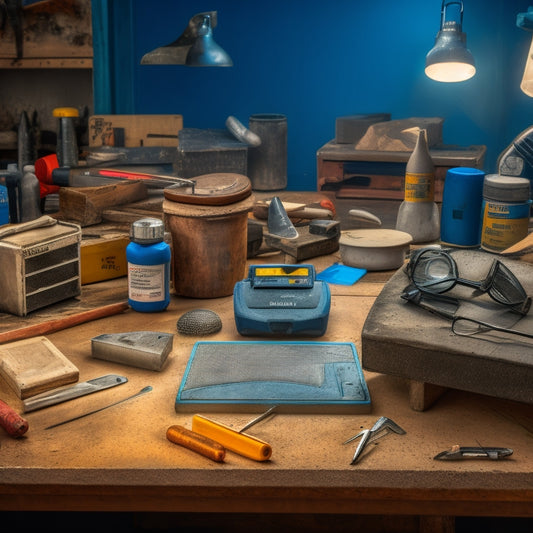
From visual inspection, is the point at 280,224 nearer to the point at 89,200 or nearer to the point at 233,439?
the point at 89,200

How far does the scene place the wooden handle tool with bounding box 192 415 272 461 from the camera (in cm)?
91

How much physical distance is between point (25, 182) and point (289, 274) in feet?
2.91

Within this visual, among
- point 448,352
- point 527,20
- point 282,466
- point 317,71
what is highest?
point 527,20

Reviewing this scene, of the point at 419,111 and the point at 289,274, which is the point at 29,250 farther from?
the point at 419,111

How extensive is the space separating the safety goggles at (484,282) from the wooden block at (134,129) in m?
1.98

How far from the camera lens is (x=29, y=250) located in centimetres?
133

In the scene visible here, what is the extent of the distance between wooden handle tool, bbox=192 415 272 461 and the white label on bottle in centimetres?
47

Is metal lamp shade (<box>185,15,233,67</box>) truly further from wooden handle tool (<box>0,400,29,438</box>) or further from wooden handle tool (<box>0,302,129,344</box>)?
wooden handle tool (<box>0,400,29,438</box>)

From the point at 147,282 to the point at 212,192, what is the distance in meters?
0.25

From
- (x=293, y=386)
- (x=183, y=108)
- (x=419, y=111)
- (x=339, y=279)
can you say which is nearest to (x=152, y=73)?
(x=183, y=108)

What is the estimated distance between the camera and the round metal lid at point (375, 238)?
1.69 meters

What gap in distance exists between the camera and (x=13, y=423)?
3.14 feet

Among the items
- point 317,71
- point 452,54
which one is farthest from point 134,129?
point 452,54

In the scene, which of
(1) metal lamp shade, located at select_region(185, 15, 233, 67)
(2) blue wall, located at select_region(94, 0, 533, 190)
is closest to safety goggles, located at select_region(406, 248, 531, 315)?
(1) metal lamp shade, located at select_region(185, 15, 233, 67)
